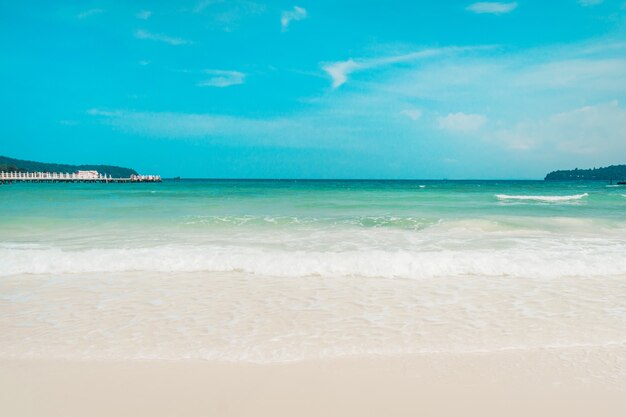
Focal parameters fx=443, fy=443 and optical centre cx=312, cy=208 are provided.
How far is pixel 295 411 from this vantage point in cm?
365

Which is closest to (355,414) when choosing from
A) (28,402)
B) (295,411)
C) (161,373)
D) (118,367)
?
(295,411)

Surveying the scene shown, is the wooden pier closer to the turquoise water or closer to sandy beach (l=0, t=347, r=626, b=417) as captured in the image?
the turquoise water

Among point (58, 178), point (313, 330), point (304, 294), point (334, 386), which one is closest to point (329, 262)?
point (304, 294)

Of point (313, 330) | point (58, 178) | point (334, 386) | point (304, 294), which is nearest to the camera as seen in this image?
point (334, 386)

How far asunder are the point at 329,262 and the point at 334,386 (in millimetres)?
5280

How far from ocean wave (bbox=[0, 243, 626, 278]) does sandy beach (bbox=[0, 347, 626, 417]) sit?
4.15 m

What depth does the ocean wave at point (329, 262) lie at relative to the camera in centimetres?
886

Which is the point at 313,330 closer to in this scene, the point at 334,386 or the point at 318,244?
the point at 334,386

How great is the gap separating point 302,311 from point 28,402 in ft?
11.2

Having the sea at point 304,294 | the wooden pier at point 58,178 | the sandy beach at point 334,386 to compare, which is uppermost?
the wooden pier at point 58,178

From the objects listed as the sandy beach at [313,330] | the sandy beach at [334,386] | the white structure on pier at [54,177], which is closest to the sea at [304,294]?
the sandy beach at [313,330]

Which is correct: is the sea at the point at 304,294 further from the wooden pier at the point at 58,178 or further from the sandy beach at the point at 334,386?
the wooden pier at the point at 58,178

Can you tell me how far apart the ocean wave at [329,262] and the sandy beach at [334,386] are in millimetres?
4152

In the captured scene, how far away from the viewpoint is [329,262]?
9320 millimetres
